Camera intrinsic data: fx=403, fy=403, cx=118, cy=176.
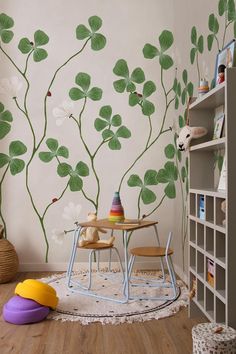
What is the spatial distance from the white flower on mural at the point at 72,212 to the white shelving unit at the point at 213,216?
1506mm

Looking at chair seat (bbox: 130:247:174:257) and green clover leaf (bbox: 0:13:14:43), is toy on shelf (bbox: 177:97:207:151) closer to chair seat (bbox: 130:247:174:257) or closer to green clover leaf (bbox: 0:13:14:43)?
chair seat (bbox: 130:247:174:257)

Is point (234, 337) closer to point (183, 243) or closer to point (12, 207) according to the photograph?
point (183, 243)

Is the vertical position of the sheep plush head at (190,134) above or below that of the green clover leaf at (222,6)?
below

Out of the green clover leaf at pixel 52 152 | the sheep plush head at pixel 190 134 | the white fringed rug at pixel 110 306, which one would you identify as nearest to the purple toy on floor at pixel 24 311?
the white fringed rug at pixel 110 306

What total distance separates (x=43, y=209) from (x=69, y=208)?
0.77ft

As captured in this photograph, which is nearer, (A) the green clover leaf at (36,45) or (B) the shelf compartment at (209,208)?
(B) the shelf compartment at (209,208)

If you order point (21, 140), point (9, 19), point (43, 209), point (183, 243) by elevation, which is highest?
point (9, 19)

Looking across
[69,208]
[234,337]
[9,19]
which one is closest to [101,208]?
[69,208]

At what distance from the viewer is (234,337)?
158 centimetres

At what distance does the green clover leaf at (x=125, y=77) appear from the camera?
12.1ft

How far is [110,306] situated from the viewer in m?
2.60

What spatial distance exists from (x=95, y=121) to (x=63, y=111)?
0.30m

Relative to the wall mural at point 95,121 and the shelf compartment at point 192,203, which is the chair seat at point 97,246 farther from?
the shelf compartment at point 192,203

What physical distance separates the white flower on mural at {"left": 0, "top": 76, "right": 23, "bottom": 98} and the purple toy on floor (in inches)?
78.0
